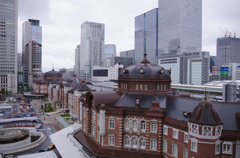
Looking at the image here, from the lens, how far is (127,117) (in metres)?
39.8

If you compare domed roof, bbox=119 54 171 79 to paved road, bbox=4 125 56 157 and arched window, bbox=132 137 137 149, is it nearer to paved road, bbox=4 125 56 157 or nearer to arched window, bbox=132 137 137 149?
arched window, bbox=132 137 137 149

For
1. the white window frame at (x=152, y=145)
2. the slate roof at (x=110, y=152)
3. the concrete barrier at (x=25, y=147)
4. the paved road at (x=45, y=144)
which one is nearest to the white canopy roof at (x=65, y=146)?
the slate roof at (x=110, y=152)

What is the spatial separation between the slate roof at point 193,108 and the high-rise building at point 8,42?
493ft

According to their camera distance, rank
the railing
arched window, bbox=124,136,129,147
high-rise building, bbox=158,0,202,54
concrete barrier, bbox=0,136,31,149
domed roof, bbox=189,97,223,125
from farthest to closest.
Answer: high-rise building, bbox=158,0,202,54, concrete barrier, bbox=0,136,31,149, arched window, bbox=124,136,129,147, the railing, domed roof, bbox=189,97,223,125

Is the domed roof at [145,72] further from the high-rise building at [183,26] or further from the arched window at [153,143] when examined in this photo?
the high-rise building at [183,26]

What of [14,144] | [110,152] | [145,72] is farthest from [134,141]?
[14,144]

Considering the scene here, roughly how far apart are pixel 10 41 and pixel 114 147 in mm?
148554

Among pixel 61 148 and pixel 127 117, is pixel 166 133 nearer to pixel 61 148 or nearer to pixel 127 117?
pixel 127 117

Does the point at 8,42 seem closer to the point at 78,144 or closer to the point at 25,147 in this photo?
the point at 25,147

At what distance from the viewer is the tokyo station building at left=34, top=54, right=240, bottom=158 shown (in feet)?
94.7

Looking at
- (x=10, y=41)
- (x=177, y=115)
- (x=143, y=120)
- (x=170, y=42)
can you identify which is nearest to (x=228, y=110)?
(x=177, y=115)

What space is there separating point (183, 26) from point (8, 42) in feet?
464

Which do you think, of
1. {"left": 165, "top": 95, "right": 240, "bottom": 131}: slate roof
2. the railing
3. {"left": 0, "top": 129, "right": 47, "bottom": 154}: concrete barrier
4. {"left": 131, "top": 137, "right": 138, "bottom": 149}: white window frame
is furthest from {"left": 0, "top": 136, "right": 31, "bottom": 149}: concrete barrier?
{"left": 165, "top": 95, "right": 240, "bottom": 131}: slate roof

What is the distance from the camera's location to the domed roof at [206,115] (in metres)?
28.2
